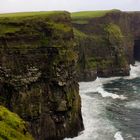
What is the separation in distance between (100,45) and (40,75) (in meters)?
65.5

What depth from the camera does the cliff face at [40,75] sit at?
58.2 m

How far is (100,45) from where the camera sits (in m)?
124

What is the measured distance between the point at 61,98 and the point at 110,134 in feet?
33.7

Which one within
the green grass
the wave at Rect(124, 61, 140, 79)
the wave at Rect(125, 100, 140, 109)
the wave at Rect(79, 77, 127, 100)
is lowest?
the wave at Rect(124, 61, 140, 79)

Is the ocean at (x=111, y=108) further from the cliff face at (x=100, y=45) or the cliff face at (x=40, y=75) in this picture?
the cliff face at (x=40, y=75)

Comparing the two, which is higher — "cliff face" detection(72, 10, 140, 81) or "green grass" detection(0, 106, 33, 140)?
"green grass" detection(0, 106, 33, 140)

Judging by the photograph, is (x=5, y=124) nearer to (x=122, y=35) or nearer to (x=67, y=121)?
(x=67, y=121)

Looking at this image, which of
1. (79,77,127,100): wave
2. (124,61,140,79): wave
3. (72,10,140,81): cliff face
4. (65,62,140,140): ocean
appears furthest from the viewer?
(124,61,140,79): wave

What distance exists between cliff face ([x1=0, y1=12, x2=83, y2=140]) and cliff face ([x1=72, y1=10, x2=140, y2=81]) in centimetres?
4922

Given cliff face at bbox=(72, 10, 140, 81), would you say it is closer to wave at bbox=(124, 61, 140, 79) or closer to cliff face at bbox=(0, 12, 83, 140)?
wave at bbox=(124, 61, 140, 79)

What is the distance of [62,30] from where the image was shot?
66.1 metres

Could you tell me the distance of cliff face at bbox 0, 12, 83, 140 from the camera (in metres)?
58.2

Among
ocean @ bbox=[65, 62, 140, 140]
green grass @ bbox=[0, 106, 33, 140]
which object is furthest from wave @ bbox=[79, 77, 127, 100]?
green grass @ bbox=[0, 106, 33, 140]

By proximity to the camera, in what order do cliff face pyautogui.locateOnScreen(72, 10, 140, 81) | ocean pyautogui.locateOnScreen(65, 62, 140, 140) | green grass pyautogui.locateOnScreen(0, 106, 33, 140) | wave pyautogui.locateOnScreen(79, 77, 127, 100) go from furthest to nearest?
cliff face pyautogui.locateOnScreen(72, 10, 140, 81)
wave pyautogui.locateOnScreen(79, 77, 127, 100)
ocean pyautogui.locateOnScreen(65, 62, 140, 140)
green grass pyautogui.locateOnScreen(0, 106, 33, 140)
